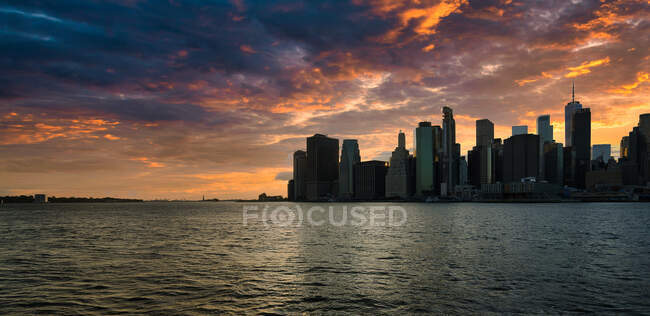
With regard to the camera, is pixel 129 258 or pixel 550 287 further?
pixel 129 258

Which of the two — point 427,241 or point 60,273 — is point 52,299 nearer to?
point 60,273

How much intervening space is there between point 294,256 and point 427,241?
30.7 m

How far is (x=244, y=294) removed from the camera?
35.2 m

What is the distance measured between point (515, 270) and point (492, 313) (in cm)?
Answer: 1903

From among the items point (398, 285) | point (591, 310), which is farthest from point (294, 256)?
point (591, 310)

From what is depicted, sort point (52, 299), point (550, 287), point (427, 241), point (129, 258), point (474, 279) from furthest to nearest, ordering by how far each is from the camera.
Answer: point (427, 241), point (129, 258), point (474, 279), point (550, 287), point (52, 299)

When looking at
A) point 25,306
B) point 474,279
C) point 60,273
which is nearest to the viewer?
point 25,306

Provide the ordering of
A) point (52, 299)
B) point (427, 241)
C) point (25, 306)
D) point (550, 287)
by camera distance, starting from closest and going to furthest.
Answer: point (25, 306) < point (52, 299) < point (550, 287) < point (427, 241)

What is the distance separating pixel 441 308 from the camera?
102 ft

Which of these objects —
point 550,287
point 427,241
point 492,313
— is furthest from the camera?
point 427,241

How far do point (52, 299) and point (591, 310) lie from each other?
137 ft

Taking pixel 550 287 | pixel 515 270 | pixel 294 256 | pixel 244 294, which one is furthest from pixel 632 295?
pixel 294 256

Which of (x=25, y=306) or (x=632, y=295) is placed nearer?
(x=25, y=306)

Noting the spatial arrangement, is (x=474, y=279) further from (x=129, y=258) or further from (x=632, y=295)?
(x=129, y=258)
